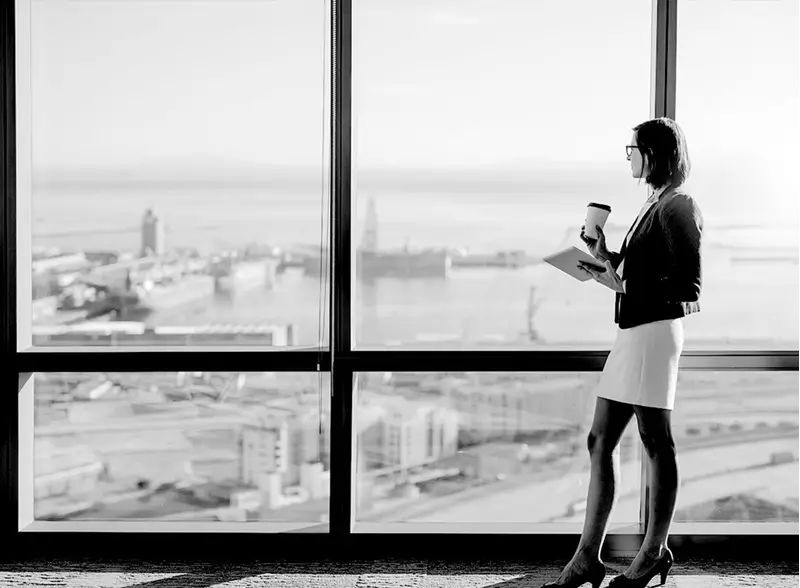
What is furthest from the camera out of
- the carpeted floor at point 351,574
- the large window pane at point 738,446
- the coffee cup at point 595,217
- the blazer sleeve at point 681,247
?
the large window pane at point 738,446

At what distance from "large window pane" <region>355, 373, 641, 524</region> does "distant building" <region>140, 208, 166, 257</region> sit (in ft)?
2.79

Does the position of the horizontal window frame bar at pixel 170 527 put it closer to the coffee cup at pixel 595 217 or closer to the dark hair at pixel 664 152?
the coffee cup at pixel 595 217

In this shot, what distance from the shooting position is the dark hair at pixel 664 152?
2.31 m

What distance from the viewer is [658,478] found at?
2363mm

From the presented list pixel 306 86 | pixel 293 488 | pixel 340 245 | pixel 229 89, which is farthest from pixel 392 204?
pixel 293 488

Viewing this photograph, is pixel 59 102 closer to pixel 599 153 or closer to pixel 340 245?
pixel 340 245

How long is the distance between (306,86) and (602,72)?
3.37ft

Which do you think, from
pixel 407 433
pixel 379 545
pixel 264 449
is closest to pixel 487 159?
pixel 407 433

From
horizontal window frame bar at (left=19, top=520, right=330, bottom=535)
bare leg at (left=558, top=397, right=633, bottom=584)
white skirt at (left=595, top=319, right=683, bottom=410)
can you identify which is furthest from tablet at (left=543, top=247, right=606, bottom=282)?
horizontal window frame bar at (left=19, top=520, right=330, bottom=535)

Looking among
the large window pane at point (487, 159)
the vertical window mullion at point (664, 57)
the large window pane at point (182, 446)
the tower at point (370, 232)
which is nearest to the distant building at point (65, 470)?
the large window pane at point (182, 446)

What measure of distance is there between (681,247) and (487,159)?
0.79 metres

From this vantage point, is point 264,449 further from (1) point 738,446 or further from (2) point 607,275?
(1) point 738,446

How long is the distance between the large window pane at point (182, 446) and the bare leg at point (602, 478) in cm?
94

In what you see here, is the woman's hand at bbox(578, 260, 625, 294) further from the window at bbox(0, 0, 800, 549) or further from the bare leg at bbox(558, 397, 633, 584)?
the window at bbox(0, 0, 800, 549)
